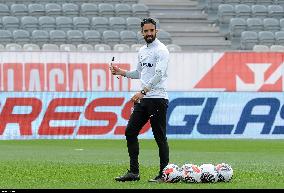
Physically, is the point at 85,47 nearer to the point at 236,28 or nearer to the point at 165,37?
the point at 165,37

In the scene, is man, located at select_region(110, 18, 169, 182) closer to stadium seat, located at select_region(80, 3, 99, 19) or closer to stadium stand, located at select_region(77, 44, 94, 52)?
stadium stand, located at select_region(77, 44, 94, 52)

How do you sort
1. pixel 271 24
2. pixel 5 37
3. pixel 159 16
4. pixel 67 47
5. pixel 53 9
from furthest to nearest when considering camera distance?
pixel 159 16, pixel 271 24, pixel 53 9, pixel 5 37, pixel 67 47

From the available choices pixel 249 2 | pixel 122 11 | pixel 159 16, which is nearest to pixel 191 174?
pixel 122 11

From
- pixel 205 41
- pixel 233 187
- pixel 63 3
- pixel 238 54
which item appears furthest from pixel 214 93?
pixel 233 187

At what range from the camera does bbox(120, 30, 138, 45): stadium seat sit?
2881 centimetres

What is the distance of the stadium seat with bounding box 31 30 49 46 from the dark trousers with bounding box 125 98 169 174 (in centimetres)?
1569

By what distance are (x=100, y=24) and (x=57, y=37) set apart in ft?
6.75

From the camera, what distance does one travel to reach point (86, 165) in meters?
14.9

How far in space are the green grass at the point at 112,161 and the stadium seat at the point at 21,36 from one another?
16.2 feet

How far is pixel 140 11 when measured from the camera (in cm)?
3112

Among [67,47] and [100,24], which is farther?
[100,24]

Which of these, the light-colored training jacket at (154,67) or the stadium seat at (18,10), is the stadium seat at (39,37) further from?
the light-colored training jacket at (154,67)

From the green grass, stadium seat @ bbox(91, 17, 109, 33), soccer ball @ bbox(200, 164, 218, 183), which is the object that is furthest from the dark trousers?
stadium seat @ bbox(91, 17, 109, 33)

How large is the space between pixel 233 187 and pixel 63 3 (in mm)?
20309
